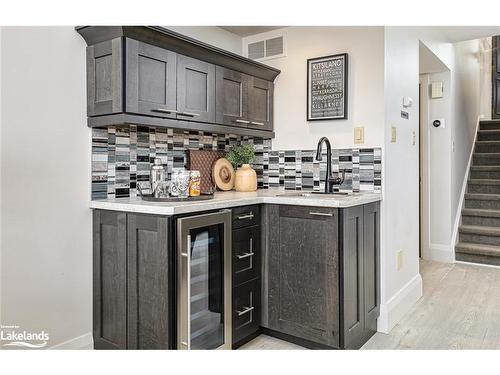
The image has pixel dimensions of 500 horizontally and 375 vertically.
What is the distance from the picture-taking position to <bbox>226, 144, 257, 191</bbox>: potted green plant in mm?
2961

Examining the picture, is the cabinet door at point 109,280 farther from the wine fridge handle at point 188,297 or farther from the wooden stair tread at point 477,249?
the wooden stair tread at point 477,249

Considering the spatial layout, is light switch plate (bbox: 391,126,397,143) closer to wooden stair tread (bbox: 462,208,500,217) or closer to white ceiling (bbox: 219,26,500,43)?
white ceiling (bbox: 219,26,500,43)

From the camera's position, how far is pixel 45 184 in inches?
79.3

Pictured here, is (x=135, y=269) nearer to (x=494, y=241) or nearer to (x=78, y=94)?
(x=78, y=94)

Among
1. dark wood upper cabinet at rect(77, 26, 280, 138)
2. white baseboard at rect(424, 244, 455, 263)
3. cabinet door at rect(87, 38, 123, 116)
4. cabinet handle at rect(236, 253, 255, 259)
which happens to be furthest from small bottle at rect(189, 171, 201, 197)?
white baseboard at rect(424, 244, 455, 263)

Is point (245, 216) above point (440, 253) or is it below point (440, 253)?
above

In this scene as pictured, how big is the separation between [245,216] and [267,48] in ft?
5.04

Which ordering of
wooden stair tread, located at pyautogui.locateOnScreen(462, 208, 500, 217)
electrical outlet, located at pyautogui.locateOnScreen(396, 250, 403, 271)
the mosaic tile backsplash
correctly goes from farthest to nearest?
1. wooden stair tread, located at pyautogui.locateOnScreen(462, 208, 500, 217)
2. electrical outlet, located at pyautogui.locateOnScreen(396, 250, 403, 271)
3. the mosaic tile backsplash

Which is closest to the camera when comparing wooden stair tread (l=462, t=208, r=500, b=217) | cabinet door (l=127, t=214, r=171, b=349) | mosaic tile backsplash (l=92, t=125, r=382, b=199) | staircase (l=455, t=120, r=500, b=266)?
cabinet door (l=127, t=214, r=171, b=349)

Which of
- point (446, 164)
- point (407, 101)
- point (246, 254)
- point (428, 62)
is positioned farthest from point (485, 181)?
point (246, 254)

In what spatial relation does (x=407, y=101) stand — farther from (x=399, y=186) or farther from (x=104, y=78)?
(x=104, y=78)

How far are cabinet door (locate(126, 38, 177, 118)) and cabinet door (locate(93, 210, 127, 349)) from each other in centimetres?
60

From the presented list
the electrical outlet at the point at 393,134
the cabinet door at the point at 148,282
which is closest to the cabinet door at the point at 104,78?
the cabinet door at the point at 148,282
